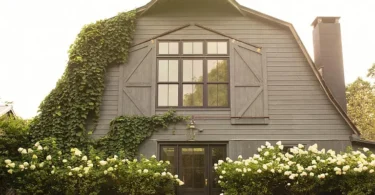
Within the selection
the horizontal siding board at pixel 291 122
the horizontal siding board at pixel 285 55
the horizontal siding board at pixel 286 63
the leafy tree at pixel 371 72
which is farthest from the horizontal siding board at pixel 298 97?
the leafy tree at pixel 371 72

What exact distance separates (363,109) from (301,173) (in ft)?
75.9

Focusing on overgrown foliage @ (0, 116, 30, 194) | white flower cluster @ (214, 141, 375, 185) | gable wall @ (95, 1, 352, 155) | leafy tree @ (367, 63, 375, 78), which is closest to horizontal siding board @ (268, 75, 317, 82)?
gable wall @ (95, 1, 352, 155)

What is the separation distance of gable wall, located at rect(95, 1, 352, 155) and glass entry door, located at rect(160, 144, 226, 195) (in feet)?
0.97

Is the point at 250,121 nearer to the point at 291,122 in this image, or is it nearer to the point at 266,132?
the point at 266,132

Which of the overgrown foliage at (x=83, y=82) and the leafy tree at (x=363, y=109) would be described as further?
the leafy tree at (x=363, y=109)

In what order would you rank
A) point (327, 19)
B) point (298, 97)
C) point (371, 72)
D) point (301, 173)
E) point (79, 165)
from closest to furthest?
1. point (301, 173)
2. point (79, 165)
3. point (298, 97)
4. point (327, 19)
5. point (371, 72)

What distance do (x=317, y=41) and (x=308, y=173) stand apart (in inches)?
191

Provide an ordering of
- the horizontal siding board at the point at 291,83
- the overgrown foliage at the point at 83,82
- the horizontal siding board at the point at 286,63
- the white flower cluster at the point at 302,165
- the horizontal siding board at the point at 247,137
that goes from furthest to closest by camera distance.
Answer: the horizontal siding board at the point at 286,63 < the horizontal siding board at the point at 291,83 < the horizontal siding board at the point at 247,137 < the overgrown foliage at the point at 83,82 < the white flower cluster at the point at 302,165

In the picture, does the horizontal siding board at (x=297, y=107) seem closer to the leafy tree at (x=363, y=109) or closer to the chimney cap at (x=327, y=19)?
the chimney cap at (x=327, y=19)

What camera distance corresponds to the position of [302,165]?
31.6 ft

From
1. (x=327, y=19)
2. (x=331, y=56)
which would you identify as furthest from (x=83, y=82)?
(x=327, y=19)

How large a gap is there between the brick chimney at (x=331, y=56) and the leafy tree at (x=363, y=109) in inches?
688

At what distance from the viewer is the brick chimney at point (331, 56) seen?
12031 mm

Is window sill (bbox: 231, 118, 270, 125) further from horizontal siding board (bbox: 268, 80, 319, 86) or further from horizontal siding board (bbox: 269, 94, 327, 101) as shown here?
horizontal siding board (bbox: 268, 80, 319, 86)
